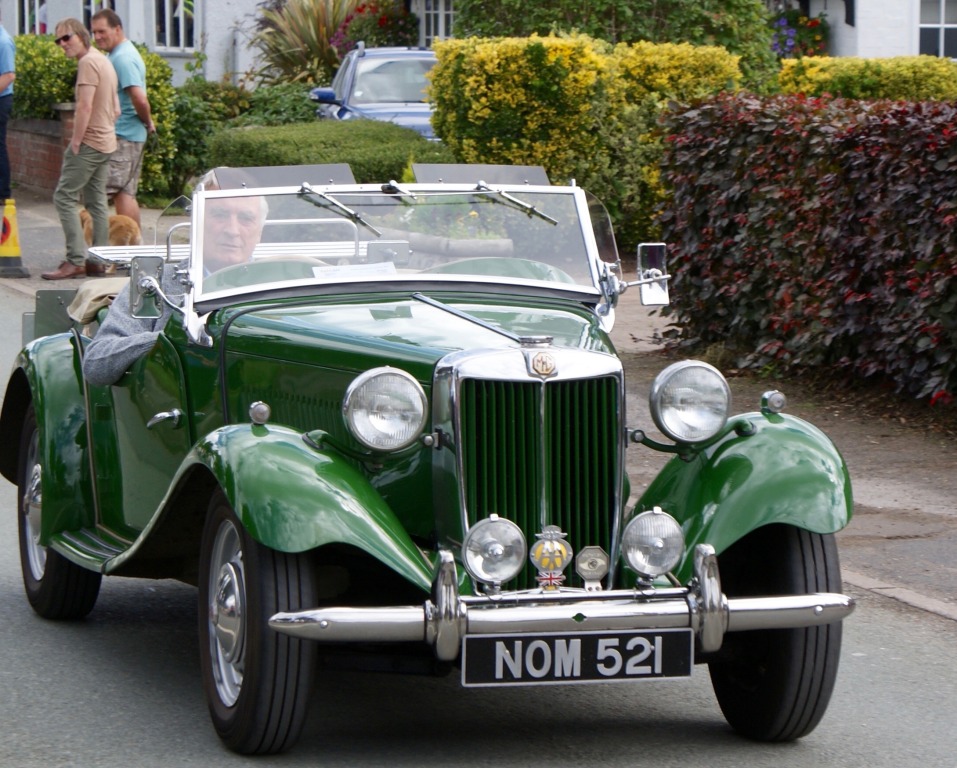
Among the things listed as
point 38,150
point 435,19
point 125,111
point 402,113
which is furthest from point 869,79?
point 435,19

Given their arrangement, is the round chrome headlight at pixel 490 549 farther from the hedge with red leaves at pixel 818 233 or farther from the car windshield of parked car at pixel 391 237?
the hedge with red leaves at pixel 818 233

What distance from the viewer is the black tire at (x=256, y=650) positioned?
4.46 m

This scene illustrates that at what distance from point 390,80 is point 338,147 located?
440 centimetres

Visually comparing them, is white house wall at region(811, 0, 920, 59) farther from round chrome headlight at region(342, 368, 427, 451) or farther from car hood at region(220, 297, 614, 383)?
round chrome headlight at region(342, 368, 427, 451)

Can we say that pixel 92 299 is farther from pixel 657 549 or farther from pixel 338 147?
pixel 338 147

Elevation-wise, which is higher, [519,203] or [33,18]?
[33,18]

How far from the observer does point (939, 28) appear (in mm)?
25281

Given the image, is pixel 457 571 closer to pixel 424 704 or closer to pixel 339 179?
pixel 424 704

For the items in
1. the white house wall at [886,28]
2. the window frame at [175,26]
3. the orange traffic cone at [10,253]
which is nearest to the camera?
the orange traffic cone at [10,253]

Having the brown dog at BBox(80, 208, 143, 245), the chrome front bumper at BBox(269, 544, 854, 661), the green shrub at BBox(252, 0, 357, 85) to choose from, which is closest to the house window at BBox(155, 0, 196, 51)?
the green shrub at BBox(252, 0, 357, 85)

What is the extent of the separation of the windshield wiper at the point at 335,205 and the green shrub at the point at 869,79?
42.1ft

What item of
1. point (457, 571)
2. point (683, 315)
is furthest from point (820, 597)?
point (683, 315)

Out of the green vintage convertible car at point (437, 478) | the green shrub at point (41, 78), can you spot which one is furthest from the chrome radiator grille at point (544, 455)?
the green shrub at point (41, 78)

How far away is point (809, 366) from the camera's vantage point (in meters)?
10.7
